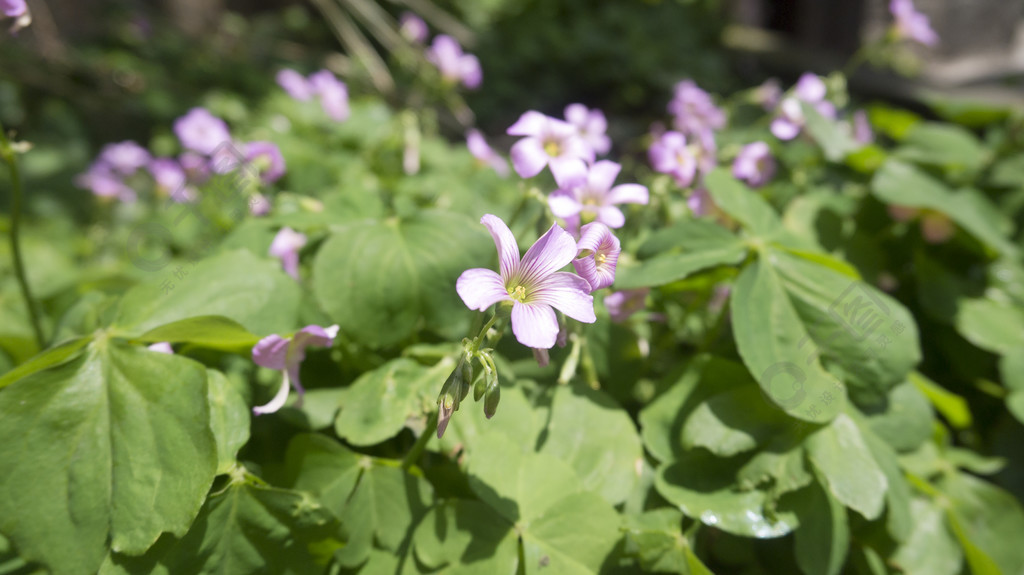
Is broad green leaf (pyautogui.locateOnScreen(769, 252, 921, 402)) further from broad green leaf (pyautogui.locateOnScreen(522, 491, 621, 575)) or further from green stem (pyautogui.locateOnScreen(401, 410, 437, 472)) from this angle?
green stem (pyautogui.locateOnScreen(401, 410, 437, 472))

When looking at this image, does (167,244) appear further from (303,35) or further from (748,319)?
(303,35)

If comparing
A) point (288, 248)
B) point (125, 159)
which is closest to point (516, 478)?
point (288, 248)

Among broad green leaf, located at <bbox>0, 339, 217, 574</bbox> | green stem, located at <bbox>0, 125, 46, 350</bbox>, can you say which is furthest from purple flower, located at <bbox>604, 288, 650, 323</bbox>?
green stem, located at <bbox>0, 125, 46, 350</bbox>

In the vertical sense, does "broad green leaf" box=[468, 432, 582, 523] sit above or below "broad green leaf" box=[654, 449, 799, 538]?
above

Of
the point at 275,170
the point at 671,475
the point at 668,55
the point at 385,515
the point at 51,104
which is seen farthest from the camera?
the point at 668,55

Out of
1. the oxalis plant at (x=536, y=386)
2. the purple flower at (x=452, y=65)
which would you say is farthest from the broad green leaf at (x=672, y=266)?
the purple flower at (x=452, y=65)

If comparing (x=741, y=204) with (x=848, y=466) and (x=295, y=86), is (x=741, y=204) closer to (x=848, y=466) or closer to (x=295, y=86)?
(x=848, y=466)

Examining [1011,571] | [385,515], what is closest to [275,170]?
[385,515]
